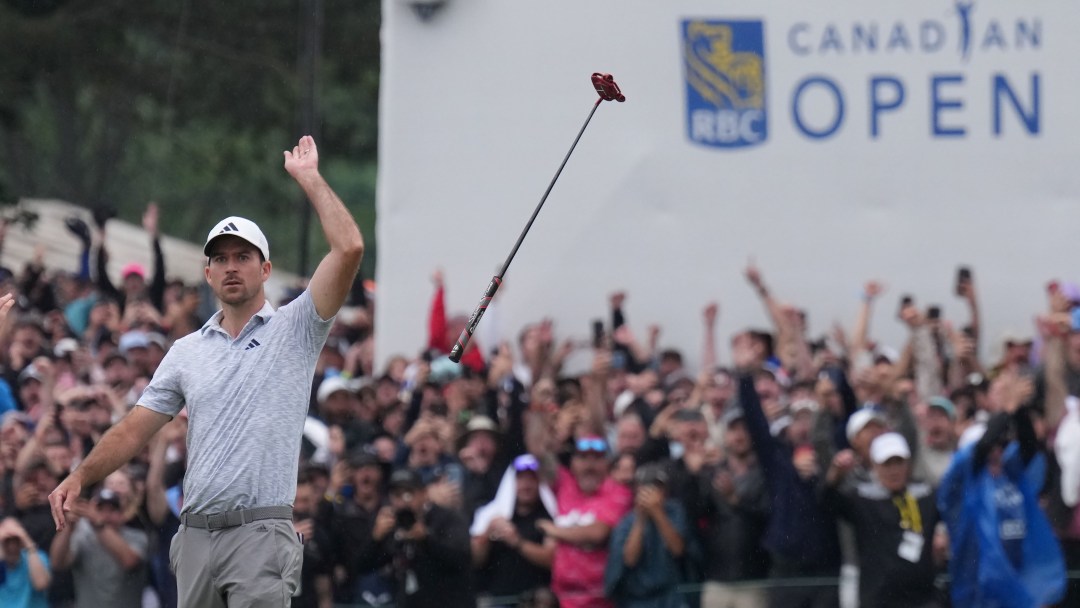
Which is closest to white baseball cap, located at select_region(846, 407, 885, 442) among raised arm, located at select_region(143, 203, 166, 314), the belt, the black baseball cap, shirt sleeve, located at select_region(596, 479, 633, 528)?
shirt sleeve, located at select_region(596, 479, 633, 528)

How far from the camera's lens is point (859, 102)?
53.3ft

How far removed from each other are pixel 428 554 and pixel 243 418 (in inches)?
158

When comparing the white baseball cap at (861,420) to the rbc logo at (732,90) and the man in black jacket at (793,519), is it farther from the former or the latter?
the rbc logo at (732,90)

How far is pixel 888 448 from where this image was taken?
11.3m

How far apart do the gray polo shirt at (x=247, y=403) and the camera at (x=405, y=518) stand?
3796 millimetres

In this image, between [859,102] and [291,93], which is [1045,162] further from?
[291,93]

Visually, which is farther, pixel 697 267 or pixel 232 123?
pixel 232 123

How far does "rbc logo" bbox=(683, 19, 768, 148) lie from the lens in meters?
16.3

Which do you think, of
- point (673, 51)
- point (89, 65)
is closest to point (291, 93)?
point (89, 65)

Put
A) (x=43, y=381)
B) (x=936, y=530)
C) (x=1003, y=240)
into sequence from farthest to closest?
(x=1003, y=240), (x=43, y=381), (x=936, y=530)

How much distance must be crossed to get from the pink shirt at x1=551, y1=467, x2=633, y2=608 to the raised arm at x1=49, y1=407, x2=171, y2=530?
14.1ft

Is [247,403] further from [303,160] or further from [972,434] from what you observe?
[972,434]

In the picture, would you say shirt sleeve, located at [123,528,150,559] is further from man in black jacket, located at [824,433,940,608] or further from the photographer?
man in black jacket, located at [824,433,940,608]

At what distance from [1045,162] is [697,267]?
2798mm
